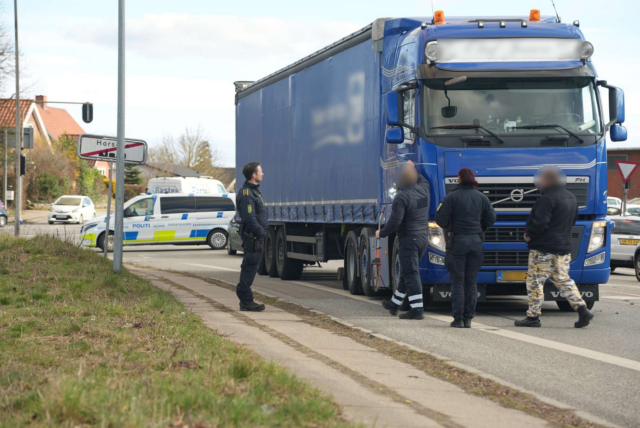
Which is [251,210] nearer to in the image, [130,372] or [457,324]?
[457,324]

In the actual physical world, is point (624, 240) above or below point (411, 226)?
Result: below

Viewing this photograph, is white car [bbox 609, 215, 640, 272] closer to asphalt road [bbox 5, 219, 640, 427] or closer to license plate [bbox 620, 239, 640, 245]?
license plate [bbox 620, 239, 640, 245]

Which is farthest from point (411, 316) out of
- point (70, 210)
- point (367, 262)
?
point (70, 210)

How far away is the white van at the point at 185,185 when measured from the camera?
38.2m

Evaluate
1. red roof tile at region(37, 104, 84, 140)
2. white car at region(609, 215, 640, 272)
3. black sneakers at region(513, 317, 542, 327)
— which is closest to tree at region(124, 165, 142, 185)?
red roof tile at region(37, 104, 84, 140)

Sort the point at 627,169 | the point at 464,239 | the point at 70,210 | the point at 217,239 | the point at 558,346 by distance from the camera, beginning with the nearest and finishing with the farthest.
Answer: the point at 558,346 → the point at 464,239 → the point at 627,169 → the point at 217,239 → the point at 70,210

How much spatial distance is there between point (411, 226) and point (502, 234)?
1.33m

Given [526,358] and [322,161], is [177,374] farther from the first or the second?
[322,161]

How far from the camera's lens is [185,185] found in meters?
38.3

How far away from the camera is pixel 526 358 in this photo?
28.4 ft

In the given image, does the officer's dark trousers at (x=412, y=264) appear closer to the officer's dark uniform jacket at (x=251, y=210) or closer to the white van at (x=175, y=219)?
the officer's dark uniform jacket at (x=251, y=210)

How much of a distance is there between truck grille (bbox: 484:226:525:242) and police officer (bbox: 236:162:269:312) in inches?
109

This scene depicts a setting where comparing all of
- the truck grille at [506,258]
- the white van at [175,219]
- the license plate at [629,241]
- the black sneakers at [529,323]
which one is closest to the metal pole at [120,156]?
the truck grille at [506,258]

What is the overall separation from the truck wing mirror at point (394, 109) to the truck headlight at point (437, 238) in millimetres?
1335
